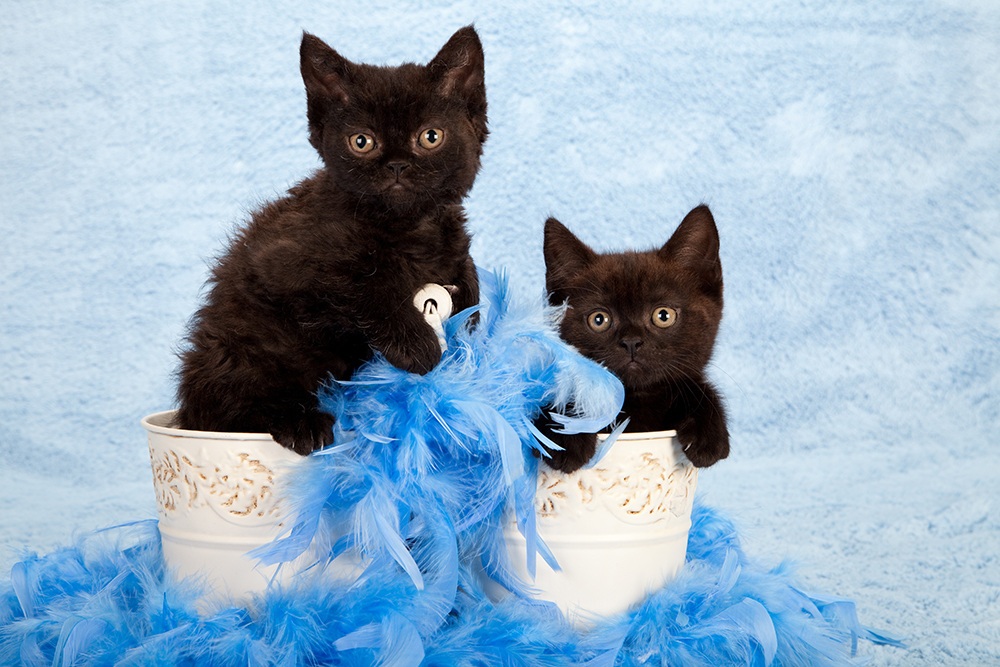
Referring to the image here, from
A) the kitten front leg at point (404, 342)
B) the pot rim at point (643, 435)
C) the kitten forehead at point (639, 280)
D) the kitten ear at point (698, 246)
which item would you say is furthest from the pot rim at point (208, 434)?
the kitten ear at point (698, 246)

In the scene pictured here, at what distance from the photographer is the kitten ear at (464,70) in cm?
119

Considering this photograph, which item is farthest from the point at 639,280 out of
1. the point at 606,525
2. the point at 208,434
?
the point at 208,434

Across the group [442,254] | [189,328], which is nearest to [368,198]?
[442,254]

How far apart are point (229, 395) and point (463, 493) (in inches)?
12.7

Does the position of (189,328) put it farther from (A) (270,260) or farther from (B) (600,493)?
(B) (600,493)

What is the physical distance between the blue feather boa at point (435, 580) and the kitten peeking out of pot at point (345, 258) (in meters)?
0.05

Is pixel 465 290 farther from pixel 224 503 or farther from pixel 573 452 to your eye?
pixel 224 503

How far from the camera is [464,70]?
47.8 inches

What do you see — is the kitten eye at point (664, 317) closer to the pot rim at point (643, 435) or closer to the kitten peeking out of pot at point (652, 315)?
the kitten peeking out of pot at point (652, 315)

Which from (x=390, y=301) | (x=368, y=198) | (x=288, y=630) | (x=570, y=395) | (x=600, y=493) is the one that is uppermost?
(x=368, y=198)

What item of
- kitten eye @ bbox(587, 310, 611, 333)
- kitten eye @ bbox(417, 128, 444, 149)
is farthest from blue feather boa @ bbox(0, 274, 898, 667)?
kitten eye @ bbox(417, 128, 444, 149)

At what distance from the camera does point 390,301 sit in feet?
3.65

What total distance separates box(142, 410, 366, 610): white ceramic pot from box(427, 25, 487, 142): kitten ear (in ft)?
1.65

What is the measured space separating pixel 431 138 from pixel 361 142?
88 millimetres
